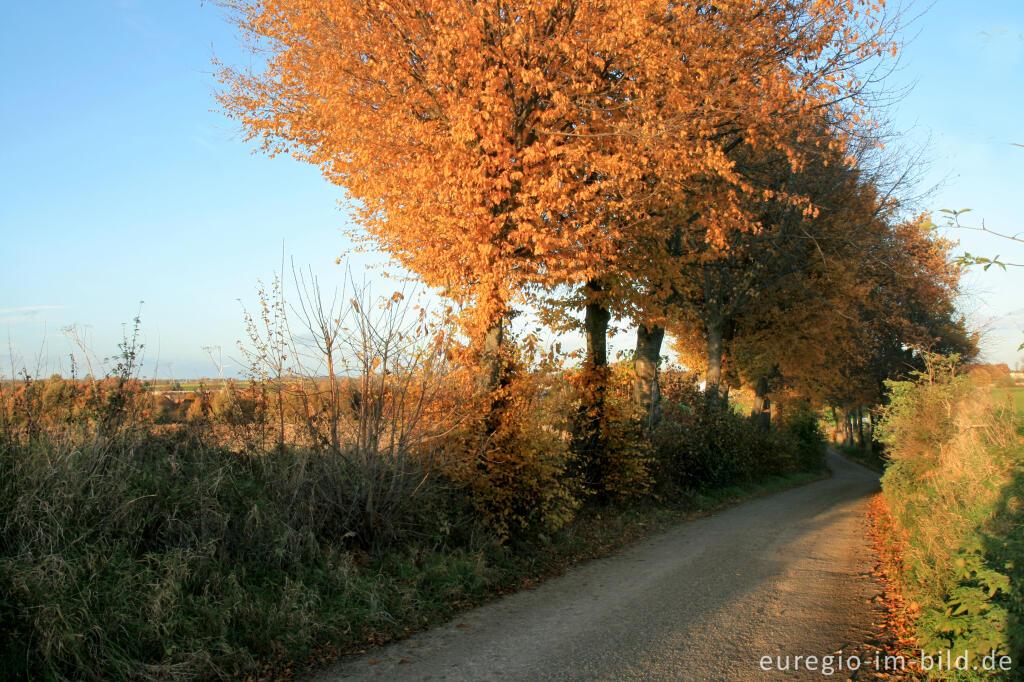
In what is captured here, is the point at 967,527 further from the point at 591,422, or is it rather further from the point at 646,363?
the point at 646,363

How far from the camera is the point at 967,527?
6586 mm

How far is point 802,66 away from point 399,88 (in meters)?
8.19

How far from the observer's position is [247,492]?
7.43 m

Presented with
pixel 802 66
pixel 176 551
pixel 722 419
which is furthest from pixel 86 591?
pixel 722 419

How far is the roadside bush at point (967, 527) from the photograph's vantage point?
5340 millimetres

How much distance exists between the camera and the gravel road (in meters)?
5.93

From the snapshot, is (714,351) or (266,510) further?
(714,351)

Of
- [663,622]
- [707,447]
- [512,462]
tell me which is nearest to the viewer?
[663,622]

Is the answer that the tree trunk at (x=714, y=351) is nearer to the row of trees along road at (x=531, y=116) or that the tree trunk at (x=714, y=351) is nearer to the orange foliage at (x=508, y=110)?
the row of trees along road at (x=531, y=116)

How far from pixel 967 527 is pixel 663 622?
321cm

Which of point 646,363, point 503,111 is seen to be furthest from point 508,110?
point 646,363

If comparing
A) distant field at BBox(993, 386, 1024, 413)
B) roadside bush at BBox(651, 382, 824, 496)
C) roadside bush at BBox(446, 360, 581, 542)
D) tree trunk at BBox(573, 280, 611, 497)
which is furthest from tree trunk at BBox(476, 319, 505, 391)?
distant field at BBox(993, 386, 1024, 413)

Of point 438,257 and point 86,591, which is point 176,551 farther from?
point 438,257

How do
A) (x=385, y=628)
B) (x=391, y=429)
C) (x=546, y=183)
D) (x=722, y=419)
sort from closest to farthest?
(x=385, y=628), (x=391, y=429), (x=546, y=183), (x=722, y=419)
